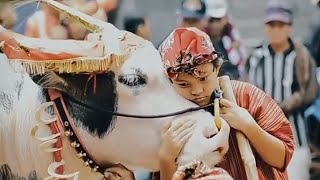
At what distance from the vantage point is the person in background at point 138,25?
2451 millimetres

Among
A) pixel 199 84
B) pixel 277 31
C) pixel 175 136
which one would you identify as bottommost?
pixel 175 136

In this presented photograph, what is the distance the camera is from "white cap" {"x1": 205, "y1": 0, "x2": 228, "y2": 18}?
245 centimetres

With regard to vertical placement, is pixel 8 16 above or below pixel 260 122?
above

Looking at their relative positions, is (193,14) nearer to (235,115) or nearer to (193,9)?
(193,9)

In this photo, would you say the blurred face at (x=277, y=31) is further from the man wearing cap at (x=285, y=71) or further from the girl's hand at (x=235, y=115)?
the girl's hand at (x=235, y=115)

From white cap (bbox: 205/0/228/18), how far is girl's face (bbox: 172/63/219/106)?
115mm

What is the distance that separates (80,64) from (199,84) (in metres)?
0.26

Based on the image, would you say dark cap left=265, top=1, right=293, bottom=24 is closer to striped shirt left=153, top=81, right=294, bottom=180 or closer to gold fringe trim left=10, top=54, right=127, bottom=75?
striped shirt left=153, top=81, right=294, bottom=180

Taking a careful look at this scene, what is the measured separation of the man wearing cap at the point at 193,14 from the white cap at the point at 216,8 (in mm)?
11

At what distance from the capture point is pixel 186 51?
7.92 ft

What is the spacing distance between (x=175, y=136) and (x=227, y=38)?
0.79ft

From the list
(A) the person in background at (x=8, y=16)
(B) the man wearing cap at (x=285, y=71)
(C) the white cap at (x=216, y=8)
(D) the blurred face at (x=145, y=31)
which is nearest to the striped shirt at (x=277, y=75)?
(B) the man wearing cap at (x=285, y=71)

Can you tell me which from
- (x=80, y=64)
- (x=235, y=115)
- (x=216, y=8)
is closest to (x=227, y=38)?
(x=216, y=8)

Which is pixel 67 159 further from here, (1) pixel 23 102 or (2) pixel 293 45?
(2) pixel 293 45
